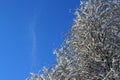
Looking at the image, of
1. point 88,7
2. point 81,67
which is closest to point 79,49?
point 81,67

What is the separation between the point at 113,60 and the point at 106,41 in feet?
6.41

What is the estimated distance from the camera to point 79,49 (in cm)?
2319

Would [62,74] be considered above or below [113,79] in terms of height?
above

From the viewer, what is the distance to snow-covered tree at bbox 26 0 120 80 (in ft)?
69.3

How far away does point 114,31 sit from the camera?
74.4 feet

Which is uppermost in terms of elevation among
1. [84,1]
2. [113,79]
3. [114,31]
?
[84,1]

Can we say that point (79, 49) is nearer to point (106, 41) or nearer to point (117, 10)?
point (106, 41)

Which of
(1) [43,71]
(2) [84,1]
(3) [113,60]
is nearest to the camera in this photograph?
(3) [113,60]

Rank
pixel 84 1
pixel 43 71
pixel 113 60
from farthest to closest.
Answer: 1. pixel 84 1
2. pixel 43 71
3. pixel 113 60

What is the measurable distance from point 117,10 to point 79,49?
356 cm

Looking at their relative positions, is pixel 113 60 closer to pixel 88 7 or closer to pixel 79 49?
pixel 79 49

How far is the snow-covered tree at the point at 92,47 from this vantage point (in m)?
21.1

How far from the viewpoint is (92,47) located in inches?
870

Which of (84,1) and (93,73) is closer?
(93,73)
